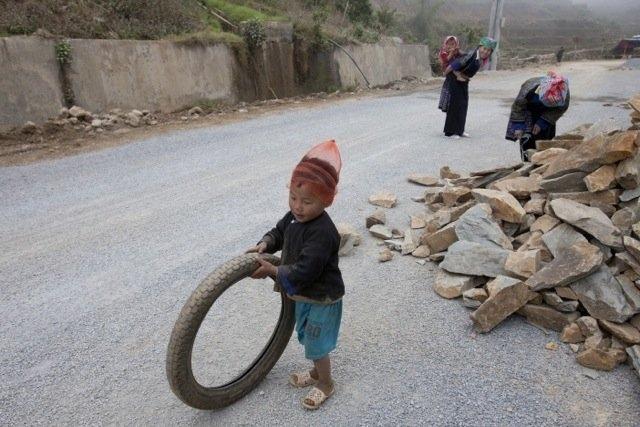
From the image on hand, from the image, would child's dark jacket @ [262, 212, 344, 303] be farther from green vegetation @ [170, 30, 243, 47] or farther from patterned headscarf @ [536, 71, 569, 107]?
green vegetation @ [170, 30, 243, 47]

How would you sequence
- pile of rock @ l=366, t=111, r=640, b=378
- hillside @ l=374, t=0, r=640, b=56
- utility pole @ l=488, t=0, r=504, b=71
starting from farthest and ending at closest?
hillside @ l=374, t=0, r=640, b=56, utility pole @ l=488, t=0, r=504, b=71, pile of rock @ l=366, t=111, r=640, b=378

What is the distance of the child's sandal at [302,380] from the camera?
242cm

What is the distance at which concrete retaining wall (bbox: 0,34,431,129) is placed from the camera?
7746mm

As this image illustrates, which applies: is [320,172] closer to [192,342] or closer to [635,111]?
[192,342]

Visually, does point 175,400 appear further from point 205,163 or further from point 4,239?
point 205,163

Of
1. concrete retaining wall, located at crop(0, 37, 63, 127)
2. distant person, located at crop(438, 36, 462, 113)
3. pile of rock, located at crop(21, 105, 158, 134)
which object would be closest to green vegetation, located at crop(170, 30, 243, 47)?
pile of rock, located at crop(21, 105, 158, 134)

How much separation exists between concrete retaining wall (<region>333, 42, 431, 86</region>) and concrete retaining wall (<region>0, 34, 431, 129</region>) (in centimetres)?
12

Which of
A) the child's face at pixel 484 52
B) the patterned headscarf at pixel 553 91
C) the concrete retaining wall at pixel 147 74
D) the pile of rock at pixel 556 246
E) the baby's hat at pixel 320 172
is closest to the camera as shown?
the baby's hat at pixel 320 172

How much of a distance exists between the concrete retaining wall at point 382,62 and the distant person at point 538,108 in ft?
34.1

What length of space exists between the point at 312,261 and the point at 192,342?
64 centimetres

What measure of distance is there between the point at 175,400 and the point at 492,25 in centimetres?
2482

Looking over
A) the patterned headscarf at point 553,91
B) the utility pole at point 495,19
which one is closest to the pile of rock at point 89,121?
the patterned headscarf at point 553,91

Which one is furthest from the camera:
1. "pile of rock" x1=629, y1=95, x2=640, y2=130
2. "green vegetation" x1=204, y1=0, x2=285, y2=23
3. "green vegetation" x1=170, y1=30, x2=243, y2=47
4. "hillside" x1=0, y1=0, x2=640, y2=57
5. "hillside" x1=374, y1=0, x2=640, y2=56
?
"hillside" x1=374, y1=0, x2=640, y2=56

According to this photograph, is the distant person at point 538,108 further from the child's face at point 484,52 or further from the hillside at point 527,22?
the hillside at point 527,22
